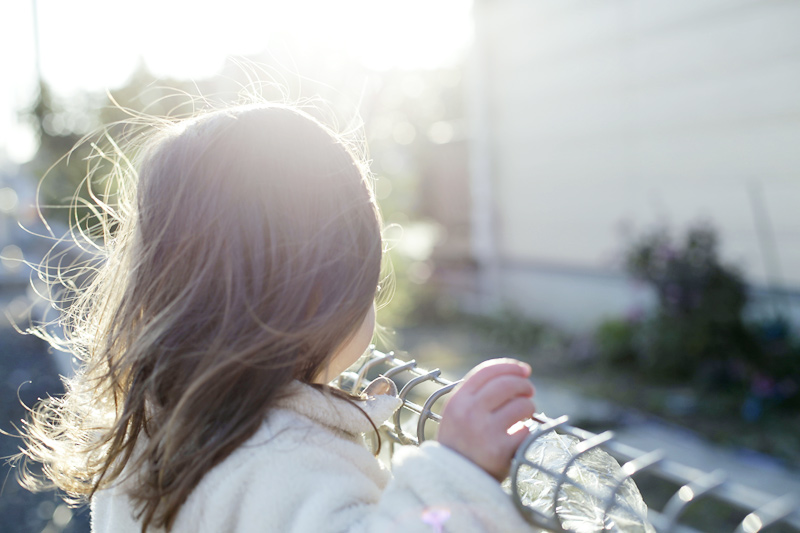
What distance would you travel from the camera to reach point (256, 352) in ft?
3.23

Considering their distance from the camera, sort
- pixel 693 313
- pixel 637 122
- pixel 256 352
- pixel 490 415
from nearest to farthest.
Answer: pixel 490 415 → pixel 256 352 → pixel 693 313 → pixel 637 122

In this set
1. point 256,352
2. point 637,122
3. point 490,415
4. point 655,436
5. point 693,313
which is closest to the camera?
point 490,415

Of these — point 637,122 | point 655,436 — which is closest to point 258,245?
point 655,436

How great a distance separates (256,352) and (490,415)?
1.23 feet

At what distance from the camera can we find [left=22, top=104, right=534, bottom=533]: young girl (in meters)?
0.92

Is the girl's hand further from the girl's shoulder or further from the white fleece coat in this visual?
the girl's shoulder

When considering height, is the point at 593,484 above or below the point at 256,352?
below

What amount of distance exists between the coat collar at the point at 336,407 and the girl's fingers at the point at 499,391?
0.79 ft

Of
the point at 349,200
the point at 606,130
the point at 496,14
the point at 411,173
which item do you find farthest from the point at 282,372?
the point at 411,173

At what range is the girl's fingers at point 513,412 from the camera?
86 cm

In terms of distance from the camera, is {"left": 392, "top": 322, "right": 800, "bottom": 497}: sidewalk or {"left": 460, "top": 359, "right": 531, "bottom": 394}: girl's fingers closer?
{"left": 460, "top": 359, "right": 531, "bottom": 394}: girl's fingers

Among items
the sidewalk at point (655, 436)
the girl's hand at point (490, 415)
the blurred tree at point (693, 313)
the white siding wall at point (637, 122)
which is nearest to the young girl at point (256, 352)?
the girl's hand at point (490, 415)

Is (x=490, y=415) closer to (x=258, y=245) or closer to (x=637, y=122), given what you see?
(x=258, y=245)

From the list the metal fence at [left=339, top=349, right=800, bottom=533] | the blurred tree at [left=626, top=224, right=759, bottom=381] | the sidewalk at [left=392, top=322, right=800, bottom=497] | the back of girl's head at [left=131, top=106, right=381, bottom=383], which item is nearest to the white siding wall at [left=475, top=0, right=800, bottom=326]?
the blurred tree at [left=626, top=224, right=759, bottom=381]
